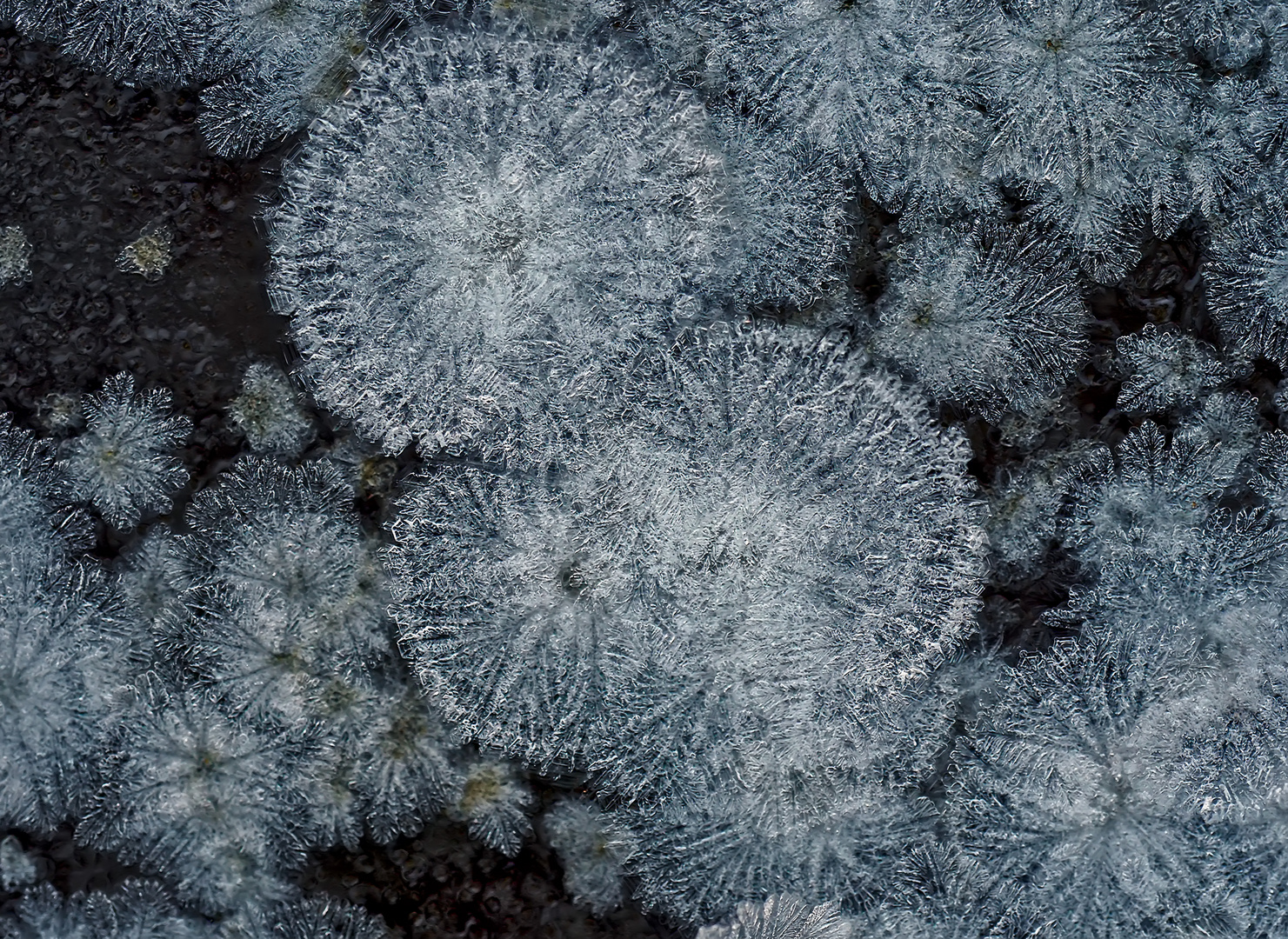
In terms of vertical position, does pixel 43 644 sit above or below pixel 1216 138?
below

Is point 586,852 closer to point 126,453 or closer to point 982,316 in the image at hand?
point 126,453

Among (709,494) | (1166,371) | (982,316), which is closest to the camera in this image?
(709,494)

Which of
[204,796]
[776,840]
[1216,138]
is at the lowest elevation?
[204,796]

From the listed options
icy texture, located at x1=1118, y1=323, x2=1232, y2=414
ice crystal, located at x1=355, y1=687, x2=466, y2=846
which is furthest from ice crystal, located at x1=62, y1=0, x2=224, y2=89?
icy texture, located at x1=1118, y1=323, x2=1232, y2=414

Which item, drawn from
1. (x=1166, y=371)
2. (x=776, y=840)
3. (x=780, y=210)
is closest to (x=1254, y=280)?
(x=1166, y=371)

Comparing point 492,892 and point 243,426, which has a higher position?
point 243,426

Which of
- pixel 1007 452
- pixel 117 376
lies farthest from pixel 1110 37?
pixel 117 376

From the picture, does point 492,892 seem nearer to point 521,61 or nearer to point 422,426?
point 422,426
